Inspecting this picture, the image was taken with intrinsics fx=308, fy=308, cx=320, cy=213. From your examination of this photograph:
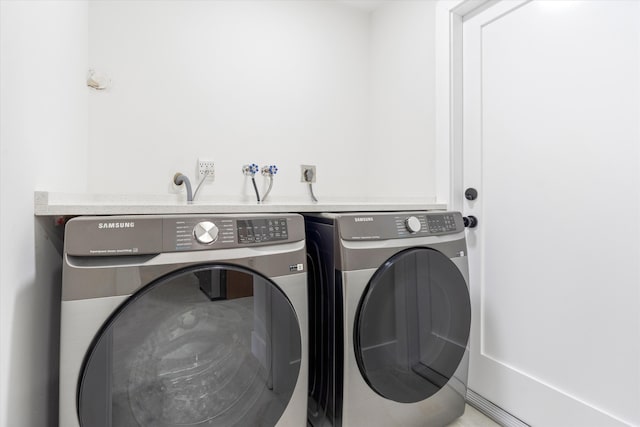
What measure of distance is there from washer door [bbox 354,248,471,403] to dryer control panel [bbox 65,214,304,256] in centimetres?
37

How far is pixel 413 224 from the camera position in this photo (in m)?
1.13

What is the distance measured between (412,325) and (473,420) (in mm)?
618

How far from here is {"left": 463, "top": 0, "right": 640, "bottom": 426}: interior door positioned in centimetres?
104

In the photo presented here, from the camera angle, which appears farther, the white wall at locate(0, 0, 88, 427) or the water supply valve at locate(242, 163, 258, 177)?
the water supply valve at locate(242, 163, 258, 177)

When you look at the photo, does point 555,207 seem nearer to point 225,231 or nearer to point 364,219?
point 364,219

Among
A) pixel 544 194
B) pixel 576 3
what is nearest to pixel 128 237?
pixel 544 194

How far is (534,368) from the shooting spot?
1277mm

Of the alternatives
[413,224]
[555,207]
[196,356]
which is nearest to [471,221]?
[555,207]

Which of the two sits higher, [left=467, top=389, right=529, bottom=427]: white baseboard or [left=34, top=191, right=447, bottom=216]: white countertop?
[left=34, top=191, right=447, bottom=216]: white countertop

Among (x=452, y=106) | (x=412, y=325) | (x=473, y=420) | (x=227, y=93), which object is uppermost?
(x=227, y=93)

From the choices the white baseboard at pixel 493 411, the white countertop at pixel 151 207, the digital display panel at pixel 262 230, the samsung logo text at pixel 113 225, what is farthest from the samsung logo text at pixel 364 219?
the white baseboard at pixel 493 411

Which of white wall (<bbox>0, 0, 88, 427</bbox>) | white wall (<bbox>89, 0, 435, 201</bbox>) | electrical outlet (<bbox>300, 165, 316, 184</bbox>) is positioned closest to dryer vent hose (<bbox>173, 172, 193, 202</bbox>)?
white wall (<bbox>89, 0, 435, 201</bbox>)

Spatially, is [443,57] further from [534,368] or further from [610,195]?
[534,368]

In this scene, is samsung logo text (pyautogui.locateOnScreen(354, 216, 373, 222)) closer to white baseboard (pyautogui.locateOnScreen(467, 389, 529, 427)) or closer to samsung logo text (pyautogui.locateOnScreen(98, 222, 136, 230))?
samsung logo text (pyautogui.locateOnScreen(98, 222, 136, 230))
